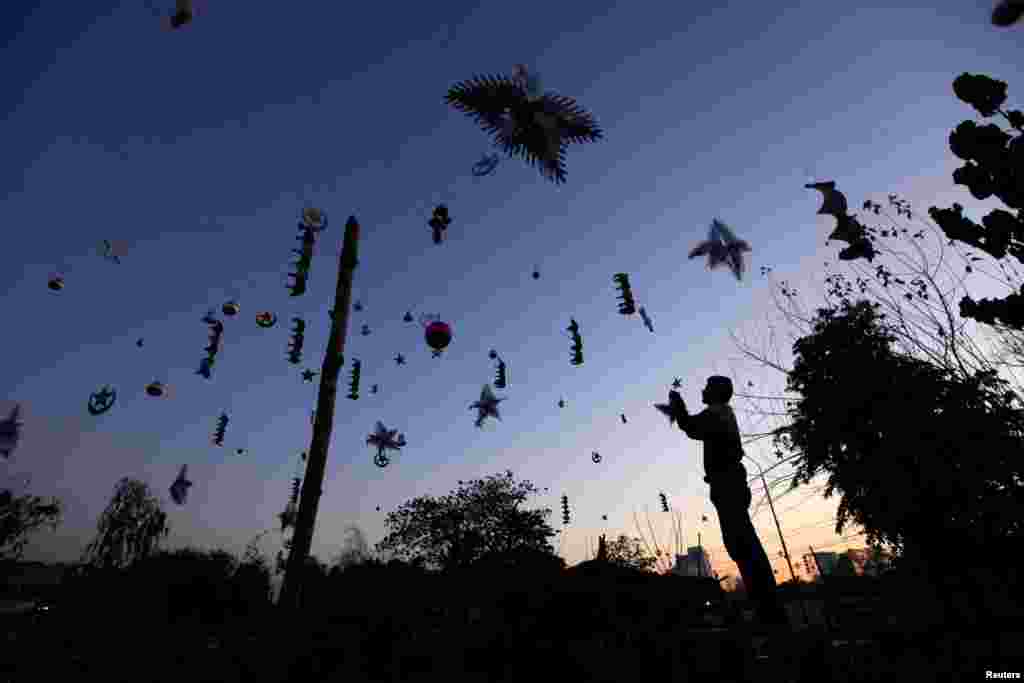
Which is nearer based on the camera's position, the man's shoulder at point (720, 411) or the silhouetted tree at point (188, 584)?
the man's shoulder at point (720, 411)

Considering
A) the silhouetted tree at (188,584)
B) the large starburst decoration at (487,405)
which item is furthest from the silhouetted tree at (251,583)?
the large starburst decoration at (487,405)

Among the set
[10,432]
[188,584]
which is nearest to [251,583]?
[188,584]

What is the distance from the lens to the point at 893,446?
1551 centimetres

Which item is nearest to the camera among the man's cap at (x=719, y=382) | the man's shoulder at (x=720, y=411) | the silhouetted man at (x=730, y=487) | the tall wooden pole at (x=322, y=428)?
the silhouetted man at (x=730, y=487)

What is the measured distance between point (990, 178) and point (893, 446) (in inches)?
496

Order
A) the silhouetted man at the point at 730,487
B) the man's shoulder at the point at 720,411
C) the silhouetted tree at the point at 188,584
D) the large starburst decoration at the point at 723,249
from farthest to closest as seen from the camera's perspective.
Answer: the silhouetted tree at the point at 188,584, the large starburst decoration at the point at 723,249, the man's shoulder at the point at 720,411, the silhouetted man at the point at 730,487

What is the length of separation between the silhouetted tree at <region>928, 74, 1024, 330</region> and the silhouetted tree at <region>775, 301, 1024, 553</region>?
461cm

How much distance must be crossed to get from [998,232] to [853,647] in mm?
5631

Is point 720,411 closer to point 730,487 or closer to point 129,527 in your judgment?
point 730,487

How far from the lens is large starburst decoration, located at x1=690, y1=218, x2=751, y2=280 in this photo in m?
10.1

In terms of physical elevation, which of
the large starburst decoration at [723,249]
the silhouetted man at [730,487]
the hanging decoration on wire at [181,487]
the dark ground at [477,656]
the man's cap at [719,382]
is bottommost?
the dark ground at [477,656]

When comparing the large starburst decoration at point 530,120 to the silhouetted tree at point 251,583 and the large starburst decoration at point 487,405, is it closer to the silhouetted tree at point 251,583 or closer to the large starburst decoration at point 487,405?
the large starburst decoration at point 487,405

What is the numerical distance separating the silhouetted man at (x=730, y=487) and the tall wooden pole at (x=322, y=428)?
5.86 meters

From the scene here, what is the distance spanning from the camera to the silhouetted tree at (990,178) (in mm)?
6039
